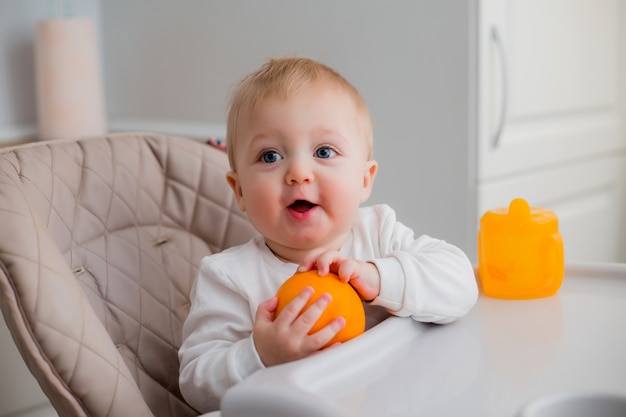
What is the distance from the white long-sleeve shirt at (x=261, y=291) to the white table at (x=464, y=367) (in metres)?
0.03

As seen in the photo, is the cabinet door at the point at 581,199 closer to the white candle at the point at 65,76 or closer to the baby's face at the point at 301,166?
the baby's face at the point at 301,166

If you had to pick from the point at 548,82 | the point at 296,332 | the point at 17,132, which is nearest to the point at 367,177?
the point at 296,332

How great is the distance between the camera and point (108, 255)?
44.6 inches

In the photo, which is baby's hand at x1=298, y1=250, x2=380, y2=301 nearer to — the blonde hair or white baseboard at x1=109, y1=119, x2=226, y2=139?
the blonde hair

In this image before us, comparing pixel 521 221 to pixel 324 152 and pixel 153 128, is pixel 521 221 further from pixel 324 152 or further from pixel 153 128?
pixel 153 128

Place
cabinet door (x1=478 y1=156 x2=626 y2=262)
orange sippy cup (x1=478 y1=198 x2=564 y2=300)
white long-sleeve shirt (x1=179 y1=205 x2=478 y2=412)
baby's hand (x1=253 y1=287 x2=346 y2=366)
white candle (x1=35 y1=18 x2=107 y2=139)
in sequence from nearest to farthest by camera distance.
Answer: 1. baby's hand (x1=253 y1=287 x2=346 y2=366)
2. white long-sleeve shirt (x1=179 y1=205 x2=478 y2=412)
3. orange sippy cup (x1=478 y1=198 x2=564 y2=300)
4. cabinet door (x1=478 y1=156 x2=626 y2=262)
5. white candle (x1=35 y1=18 x2=107 y2=139)

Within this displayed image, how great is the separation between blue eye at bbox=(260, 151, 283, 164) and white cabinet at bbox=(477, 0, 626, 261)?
812 millimetres

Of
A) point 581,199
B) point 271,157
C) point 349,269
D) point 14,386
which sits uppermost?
point 271,157

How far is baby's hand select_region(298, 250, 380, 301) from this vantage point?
0.85 m

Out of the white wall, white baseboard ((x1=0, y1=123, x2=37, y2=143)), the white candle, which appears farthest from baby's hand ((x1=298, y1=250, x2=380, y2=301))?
white baseboard ((x1=0, y1=123, x2=37, y2=143))

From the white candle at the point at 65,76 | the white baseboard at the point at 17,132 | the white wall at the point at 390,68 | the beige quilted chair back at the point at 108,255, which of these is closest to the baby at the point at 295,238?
the beige quilted chair back at the point at 108,255

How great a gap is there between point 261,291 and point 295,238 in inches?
3.3

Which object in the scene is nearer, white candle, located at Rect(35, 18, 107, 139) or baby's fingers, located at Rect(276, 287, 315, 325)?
baby's fingers, located at Rect(276, 287, 315, 325)

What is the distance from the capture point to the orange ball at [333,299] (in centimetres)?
81
